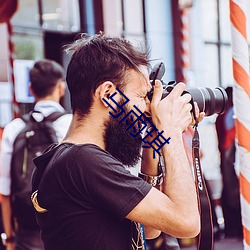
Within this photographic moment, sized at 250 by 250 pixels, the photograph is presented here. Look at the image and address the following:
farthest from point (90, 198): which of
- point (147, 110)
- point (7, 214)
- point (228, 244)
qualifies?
point (228, 244)

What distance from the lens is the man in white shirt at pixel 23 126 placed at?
2893 mm

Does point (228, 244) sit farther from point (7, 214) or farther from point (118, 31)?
point (118, 31)

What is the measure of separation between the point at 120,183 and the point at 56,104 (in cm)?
163

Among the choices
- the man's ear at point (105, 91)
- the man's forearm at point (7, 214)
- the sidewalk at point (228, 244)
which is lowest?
the sidewalk at point (228, 244)

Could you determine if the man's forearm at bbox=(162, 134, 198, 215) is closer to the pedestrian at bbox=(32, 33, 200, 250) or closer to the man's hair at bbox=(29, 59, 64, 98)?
the pedestrian at bbox=(32, 33, 200, 250)

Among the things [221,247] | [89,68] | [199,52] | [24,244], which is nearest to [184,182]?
[89,68]

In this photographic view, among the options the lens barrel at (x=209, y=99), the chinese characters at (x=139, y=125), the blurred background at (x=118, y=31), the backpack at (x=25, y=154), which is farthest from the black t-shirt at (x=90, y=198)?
the blurred background at (x=118, y=31)

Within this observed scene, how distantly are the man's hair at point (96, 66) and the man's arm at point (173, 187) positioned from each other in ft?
0.40

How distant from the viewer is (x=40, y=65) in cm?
309

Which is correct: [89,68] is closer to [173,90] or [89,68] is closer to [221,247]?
[173,90]

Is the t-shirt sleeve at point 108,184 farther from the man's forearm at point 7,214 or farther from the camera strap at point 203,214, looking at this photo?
the man's forearm at point 7,214

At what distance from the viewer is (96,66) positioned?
1.55 metres

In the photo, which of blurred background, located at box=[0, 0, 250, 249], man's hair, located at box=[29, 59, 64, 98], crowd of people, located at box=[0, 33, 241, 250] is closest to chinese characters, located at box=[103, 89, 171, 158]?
crowd of people, located at box=[0, 33, 241, 250]

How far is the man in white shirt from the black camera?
4.04ft
